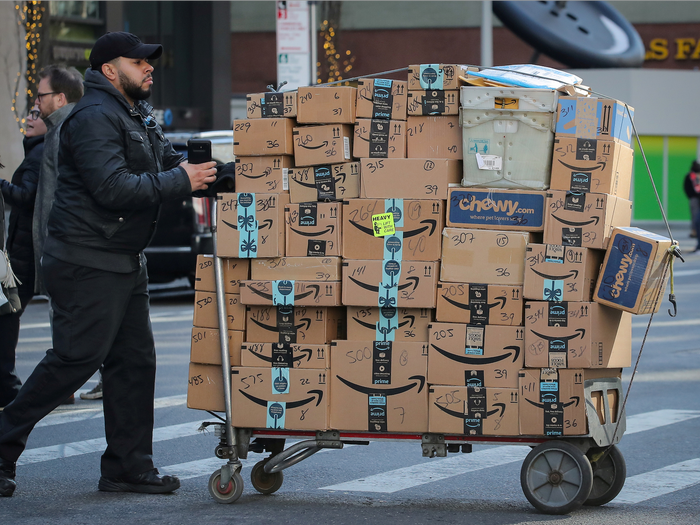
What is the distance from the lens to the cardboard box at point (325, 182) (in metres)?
4.64

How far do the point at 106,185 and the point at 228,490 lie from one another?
4.93 ft

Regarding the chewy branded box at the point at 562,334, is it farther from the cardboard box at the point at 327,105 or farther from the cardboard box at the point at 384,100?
the cardboard box at the point at 327,105

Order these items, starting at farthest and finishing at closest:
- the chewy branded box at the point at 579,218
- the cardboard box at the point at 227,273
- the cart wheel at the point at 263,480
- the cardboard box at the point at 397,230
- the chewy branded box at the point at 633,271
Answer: the cart wheel at the point at 263,480 < the cardboard box at the point at 227,273 < the cardboard box at the point at 397,230 < the chewy branded box at the point at 579,218 < the chewy branded box at the point at 633,271

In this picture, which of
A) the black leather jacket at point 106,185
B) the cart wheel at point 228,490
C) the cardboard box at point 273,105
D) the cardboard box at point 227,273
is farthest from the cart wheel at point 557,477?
the black leather jacket at point 106,185

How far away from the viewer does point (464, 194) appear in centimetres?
451

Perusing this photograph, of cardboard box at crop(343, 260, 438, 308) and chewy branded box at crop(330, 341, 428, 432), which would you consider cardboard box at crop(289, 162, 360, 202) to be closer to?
cardboard box at crop(343, 260, 438, 308)

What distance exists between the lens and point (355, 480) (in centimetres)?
529

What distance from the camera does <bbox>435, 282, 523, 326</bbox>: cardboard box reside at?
450cm

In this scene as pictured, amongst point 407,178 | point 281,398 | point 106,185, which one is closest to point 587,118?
point 407,178

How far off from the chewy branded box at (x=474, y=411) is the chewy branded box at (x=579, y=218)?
723 mm

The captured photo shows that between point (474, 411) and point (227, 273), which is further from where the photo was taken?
point (227, 273)

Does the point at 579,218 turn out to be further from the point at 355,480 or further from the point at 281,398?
the point at 355,480

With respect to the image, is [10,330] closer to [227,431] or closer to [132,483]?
[132,483]

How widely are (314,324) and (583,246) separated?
1.27m
